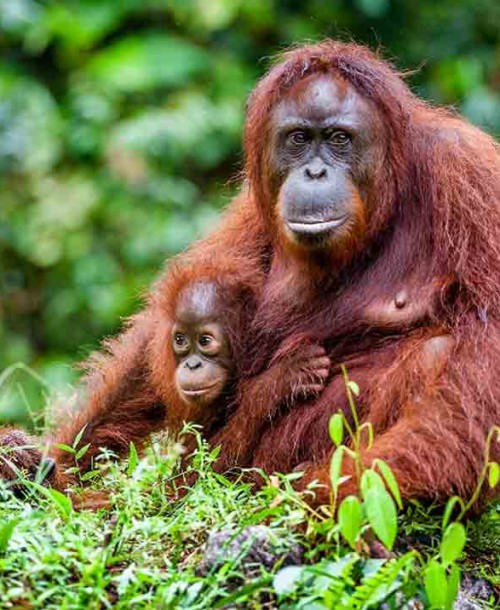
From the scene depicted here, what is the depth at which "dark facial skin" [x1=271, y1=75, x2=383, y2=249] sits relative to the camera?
13.4 ft

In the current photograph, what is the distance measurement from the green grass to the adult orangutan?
0.67ft

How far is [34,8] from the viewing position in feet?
29.5

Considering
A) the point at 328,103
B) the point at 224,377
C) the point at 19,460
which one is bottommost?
the point at 19,460

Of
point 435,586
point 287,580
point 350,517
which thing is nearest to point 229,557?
point 287,580

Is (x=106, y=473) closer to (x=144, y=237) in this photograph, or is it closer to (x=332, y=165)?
(x=332, y=165)

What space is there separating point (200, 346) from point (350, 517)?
1375 mm

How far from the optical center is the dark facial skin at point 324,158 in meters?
4.09

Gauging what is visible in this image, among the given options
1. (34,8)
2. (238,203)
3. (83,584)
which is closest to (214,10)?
(34,8)

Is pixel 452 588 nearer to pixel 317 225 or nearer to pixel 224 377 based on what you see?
pixel 317 225

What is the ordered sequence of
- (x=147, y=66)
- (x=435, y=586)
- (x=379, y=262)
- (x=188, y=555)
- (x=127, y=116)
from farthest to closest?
(x=127, y=116), (x=147, y=66), (x=379, y=262), (x=188, y=555), (x=435, y=586)

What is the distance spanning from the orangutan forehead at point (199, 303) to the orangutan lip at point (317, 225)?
19.4 inches

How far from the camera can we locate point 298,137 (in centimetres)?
425

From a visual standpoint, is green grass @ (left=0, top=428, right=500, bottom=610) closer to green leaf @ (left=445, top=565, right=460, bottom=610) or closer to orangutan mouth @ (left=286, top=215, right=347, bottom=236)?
green leaf @ (left=445, top=565, right=460, bottom=610)

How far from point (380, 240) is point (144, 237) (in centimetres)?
431
